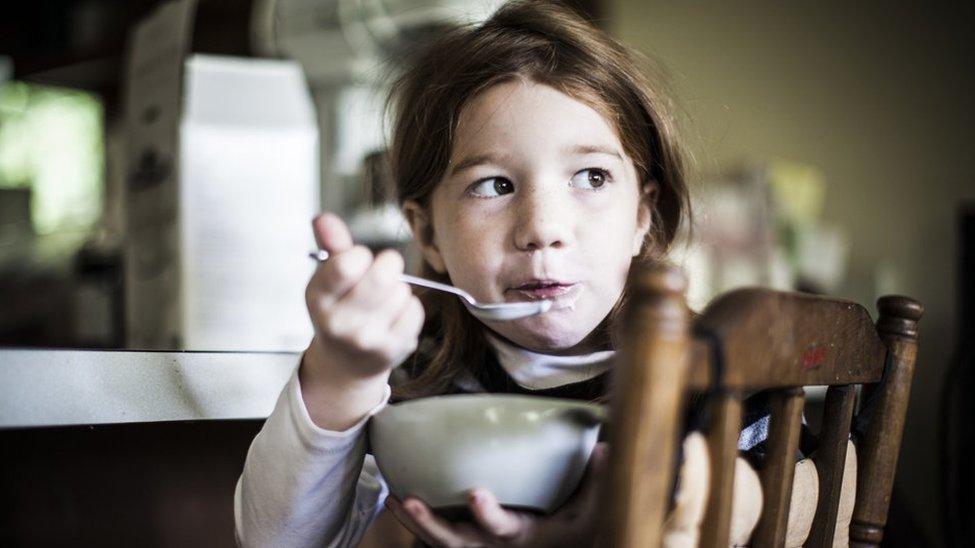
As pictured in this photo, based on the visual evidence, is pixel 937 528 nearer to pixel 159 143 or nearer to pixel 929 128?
pixel 929 128

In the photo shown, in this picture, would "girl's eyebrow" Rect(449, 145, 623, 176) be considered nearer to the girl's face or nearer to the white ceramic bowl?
the girl's face

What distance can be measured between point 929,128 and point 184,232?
236cm

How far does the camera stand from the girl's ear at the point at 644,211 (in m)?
0.88

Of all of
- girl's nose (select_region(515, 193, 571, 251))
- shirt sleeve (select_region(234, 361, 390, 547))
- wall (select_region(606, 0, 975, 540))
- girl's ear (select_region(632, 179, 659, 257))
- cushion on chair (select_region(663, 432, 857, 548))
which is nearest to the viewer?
cushion on chair (select_region(663, 432, 857, 548))

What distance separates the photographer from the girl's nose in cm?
71

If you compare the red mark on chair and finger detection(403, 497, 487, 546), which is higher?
the red mark on chair

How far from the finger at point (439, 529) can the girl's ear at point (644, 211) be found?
1.36ft

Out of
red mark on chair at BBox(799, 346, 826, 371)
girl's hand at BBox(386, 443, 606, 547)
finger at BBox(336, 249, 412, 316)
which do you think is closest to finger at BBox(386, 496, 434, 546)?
girl's hand at BBox(386, 443, 606, 547)

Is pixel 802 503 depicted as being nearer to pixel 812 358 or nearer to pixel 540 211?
pixel 812 358

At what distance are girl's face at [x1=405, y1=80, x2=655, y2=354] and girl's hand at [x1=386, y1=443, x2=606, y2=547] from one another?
0.22 meters

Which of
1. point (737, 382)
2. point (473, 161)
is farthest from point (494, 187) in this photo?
point (737, 382)

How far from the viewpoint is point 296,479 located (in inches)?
23.5

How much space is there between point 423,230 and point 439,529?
41 centimetres

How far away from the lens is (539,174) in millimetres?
733
